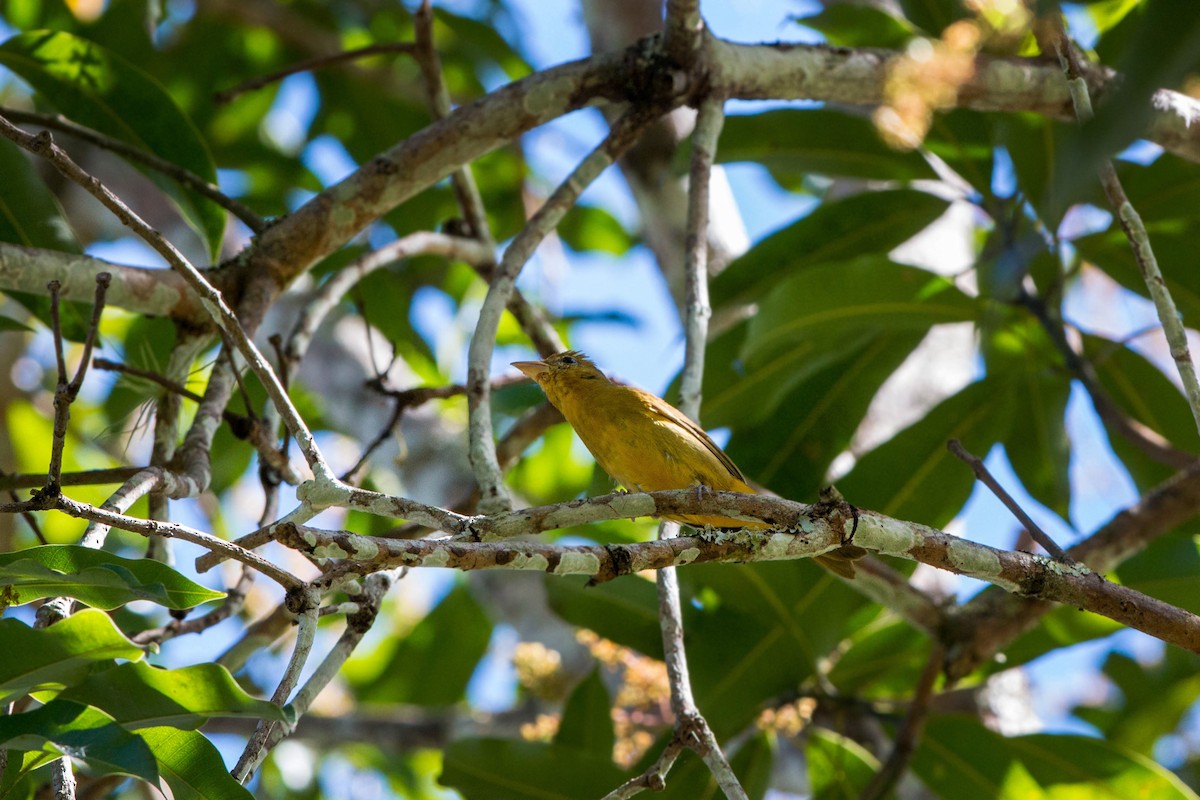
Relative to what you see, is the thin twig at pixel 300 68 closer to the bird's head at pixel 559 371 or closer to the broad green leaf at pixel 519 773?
the bird's head at pixel 559 371

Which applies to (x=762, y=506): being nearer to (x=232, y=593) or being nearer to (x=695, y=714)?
(x=695, y=714)

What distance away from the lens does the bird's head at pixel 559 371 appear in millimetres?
3541

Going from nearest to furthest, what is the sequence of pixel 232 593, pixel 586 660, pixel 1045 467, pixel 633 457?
1. pixel 232 593
2. pixel 633 457
3. pixel 1045 467
4. pixel 586 660

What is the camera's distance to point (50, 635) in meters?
1.61

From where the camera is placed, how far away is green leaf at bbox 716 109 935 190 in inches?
151

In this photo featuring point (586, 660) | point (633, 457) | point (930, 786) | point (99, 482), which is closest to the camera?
point (99, 482)

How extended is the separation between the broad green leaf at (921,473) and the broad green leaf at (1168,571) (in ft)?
1.78

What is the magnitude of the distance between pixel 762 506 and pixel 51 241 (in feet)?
7.44

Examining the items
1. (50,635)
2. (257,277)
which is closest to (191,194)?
(257,277)

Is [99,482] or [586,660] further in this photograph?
[586,660]

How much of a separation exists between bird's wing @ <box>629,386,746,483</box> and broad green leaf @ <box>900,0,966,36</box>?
1.66 metres

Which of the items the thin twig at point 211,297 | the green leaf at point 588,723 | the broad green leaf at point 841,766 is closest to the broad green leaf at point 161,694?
the thin twig at point 211,297

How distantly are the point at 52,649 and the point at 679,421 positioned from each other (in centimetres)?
168

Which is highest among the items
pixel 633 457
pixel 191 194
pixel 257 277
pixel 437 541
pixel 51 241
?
pixel 191 194
